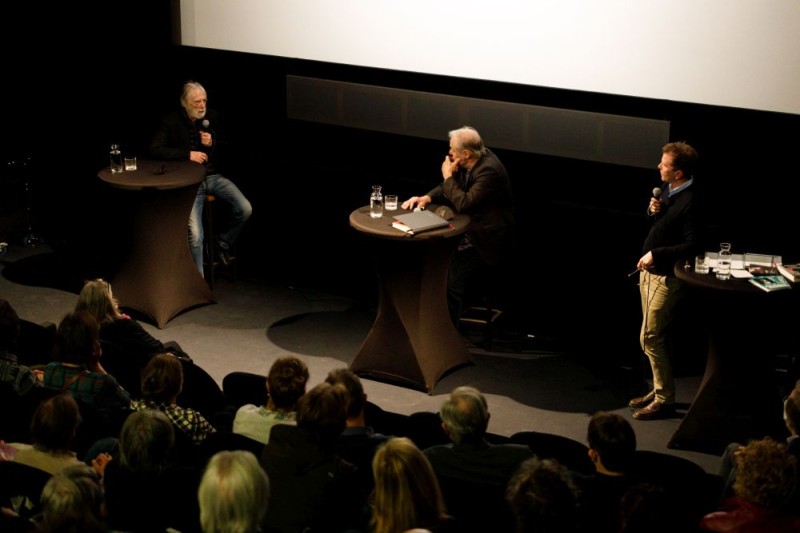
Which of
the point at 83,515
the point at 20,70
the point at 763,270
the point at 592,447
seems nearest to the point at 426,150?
the point at 763,270

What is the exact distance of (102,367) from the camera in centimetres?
490

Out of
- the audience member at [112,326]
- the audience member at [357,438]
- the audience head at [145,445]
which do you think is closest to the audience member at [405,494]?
the audience member at [357,438]

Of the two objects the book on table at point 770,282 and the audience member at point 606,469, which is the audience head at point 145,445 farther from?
the book on table at point 770,282

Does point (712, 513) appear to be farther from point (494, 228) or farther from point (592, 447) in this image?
point (494, 228)

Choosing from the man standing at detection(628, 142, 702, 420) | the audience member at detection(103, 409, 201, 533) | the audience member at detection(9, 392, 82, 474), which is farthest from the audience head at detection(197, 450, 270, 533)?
the man standing at detection(628, 142, 702, 420)

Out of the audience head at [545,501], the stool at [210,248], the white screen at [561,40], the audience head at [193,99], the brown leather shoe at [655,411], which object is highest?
the white screen at [561,40]

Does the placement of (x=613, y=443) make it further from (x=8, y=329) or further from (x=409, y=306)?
(x=8, y=329)

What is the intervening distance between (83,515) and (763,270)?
3.57 meters

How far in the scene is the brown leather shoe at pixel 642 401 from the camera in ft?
18.7

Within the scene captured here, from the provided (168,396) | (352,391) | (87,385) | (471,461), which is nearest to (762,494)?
(471,461)

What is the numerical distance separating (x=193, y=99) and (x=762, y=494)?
4.82 metres

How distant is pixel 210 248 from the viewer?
24.3 feet

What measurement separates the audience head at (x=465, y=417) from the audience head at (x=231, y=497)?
89cm

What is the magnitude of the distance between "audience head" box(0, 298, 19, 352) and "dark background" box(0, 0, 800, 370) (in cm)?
209
